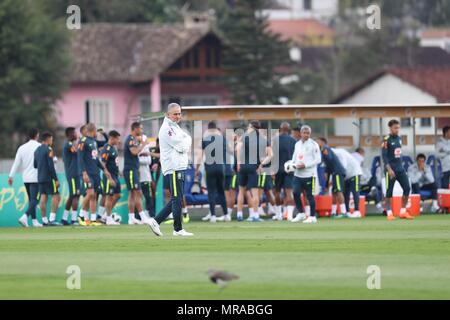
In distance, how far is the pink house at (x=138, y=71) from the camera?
76500 millimetres

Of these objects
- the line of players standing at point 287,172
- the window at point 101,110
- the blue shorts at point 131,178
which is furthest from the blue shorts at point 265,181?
the window at point 101,110

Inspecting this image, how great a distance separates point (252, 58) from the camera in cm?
7700

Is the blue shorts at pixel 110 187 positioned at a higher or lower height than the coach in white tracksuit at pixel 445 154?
lower

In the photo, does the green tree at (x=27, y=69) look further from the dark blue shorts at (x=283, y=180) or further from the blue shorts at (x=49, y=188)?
the blue shorts at (x=49, y=188)

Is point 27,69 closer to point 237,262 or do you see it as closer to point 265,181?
point 265,181

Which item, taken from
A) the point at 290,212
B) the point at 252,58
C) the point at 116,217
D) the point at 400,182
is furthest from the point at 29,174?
the point at 252,58

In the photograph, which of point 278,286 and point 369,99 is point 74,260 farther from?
point 369,99

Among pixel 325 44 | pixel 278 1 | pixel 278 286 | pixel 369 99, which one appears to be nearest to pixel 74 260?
pixel 278 286

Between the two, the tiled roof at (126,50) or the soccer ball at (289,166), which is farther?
the tiled roof at (126,50)

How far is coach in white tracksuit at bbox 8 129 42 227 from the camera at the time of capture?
92.7 feet

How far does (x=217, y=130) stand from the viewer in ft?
95.5

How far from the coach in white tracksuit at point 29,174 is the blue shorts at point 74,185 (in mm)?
711

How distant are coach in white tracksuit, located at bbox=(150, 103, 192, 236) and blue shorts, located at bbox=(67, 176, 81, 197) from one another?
6.90 meters

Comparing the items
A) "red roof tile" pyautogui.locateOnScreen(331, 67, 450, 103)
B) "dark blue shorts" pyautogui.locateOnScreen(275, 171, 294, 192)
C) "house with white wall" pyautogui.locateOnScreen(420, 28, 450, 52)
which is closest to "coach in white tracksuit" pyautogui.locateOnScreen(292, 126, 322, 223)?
"dark blue shorts" pyautogui.locateOnScreen(275, 171, 294, 192)
